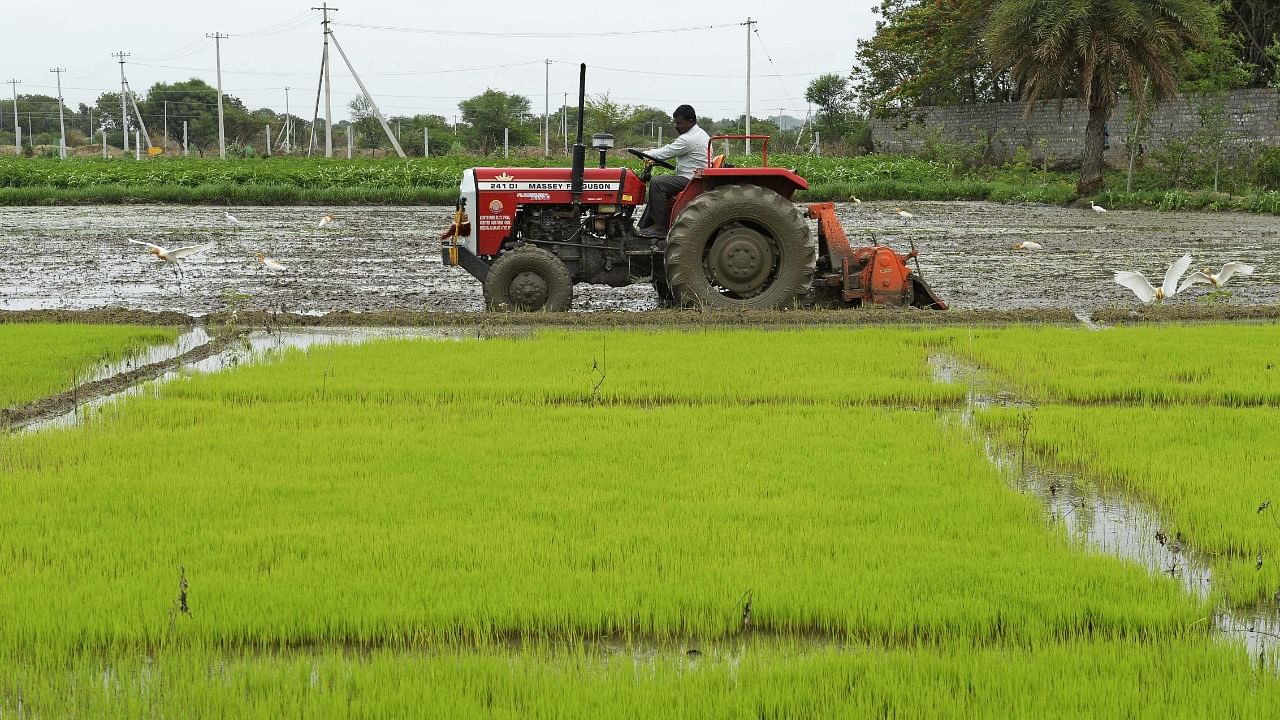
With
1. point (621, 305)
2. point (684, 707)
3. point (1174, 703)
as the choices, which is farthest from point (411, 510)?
point (621, 305)

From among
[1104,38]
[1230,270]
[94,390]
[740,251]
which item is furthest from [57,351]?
[1104,38]

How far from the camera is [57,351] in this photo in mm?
8828

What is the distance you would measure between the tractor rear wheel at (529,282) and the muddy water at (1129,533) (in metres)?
4.46

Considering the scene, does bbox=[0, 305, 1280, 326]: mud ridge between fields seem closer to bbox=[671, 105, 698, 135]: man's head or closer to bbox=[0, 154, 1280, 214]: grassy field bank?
bbox=[671, 105, 698, 135]: man's head

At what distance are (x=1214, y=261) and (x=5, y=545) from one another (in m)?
14.0

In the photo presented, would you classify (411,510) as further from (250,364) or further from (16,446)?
(250,364)

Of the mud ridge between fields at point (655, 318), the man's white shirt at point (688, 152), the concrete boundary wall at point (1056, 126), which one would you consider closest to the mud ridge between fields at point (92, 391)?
the mud ridge between fields at point (655, 318)

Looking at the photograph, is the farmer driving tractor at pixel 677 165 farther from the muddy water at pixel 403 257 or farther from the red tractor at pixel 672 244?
the muddy water at pixel 403 257

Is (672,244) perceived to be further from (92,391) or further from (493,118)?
(493,118)

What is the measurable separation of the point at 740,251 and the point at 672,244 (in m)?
0.55

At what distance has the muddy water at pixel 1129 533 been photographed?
3.90m

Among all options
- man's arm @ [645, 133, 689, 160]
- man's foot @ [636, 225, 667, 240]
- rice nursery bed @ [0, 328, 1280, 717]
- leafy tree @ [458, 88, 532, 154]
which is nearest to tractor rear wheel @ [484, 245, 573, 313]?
man's foot @ [636, 225, 667, 240]

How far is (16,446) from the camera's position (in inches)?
240

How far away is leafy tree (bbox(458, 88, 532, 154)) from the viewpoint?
64250 millimetres
